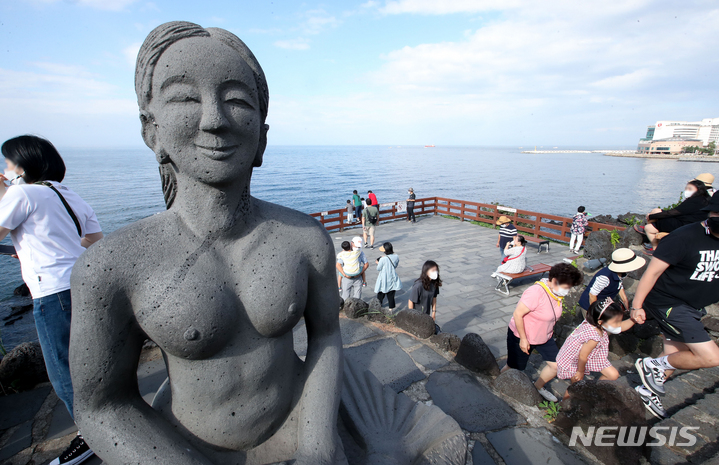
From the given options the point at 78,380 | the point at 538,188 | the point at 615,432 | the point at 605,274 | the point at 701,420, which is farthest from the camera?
the point at 538,188

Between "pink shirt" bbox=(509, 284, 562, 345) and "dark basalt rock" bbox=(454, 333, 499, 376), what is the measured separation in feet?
1.63

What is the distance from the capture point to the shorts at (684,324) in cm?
312

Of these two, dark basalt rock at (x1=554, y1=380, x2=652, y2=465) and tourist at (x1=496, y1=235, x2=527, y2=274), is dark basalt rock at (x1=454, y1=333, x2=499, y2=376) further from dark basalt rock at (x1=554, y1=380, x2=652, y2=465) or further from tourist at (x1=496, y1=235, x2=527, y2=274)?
tourist at (x1=496, y1=235, x2=527, y2=274)

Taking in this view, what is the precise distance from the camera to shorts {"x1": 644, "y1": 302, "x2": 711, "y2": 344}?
3.12 meters

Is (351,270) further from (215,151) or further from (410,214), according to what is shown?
(410,214)

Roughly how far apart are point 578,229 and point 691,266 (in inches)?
306

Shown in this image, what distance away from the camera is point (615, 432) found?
2.50 metres

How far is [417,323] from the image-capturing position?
420 centimetres

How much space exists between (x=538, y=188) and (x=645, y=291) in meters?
43.9

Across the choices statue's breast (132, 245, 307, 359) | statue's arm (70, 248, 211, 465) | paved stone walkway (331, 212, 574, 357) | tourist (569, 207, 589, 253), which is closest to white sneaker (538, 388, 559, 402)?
paved stone walkway (331, 212, 574, 357)

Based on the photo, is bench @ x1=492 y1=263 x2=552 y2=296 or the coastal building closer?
bench @ x1=492 y1=263 x2=552 y2=296

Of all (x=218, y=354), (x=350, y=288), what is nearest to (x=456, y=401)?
(x=218, y=354)

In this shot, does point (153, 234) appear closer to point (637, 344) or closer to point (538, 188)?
point (637, 344)

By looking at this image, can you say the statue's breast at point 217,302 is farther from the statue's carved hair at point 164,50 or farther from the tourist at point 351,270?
the tourist at point 351,270
